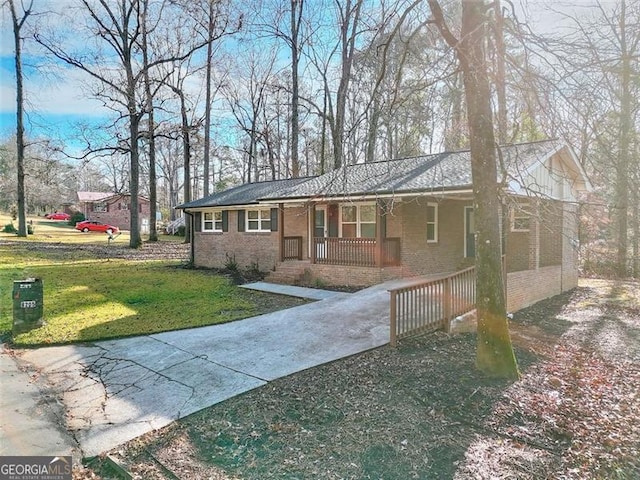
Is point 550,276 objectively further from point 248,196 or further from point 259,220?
point 248,196

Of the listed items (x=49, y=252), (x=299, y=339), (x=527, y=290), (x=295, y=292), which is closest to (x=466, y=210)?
Answer: (x=527, y=290)

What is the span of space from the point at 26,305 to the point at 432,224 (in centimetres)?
1179

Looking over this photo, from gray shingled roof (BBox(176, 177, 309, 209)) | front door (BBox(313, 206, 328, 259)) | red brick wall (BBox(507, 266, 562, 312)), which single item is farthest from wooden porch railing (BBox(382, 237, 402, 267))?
gray shingled roof (BBox(176, 177, 309, 209))

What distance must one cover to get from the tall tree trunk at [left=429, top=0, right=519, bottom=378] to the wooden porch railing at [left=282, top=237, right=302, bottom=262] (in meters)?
10.4

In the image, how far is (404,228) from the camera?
1327cm

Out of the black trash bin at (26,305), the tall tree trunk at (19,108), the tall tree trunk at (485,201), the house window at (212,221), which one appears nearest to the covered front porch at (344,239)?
the house window at (212,221)

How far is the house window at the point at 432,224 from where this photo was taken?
47.4 feet

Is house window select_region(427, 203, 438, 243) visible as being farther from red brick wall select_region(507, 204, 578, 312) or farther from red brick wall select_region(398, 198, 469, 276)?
red brick wall select_region(507, 204, 578, 312)

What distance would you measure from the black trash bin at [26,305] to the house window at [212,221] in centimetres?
1116

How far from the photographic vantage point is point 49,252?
22000mm

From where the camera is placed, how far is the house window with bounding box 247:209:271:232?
17.1 metres

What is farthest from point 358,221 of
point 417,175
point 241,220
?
point 241,220

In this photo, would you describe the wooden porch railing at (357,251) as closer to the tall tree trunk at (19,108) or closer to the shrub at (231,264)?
the shrub at (231,264)

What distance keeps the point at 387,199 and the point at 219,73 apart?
24.1m
